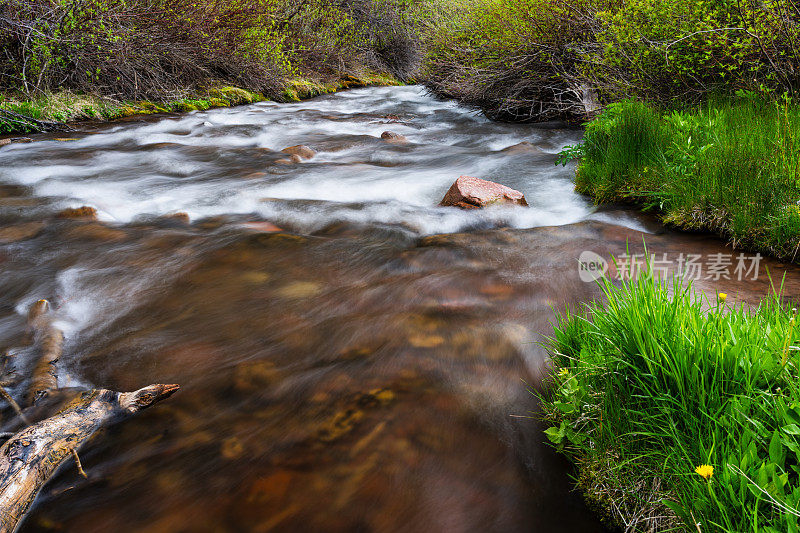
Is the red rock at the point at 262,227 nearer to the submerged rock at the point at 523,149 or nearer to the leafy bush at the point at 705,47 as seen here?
the leafy bush at the point at 705,47

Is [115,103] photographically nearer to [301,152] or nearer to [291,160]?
[301,152]

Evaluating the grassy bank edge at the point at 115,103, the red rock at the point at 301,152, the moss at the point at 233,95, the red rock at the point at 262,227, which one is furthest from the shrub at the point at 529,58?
the grassy bank edge at the point at 115,103

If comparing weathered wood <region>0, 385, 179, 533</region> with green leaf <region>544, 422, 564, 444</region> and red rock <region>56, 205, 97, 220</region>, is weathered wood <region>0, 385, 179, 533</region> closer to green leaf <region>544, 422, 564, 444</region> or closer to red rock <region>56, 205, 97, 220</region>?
green leaf <region>544, 422, 564, 444</region>

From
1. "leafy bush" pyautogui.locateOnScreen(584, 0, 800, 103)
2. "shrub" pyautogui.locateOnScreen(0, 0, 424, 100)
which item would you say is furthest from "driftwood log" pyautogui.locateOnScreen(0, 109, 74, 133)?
"leafy bush" pyautogui.locateOnScreen(584, 0, 800, 103)

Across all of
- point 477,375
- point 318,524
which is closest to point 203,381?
point 318,524

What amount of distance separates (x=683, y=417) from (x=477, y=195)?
136 inches

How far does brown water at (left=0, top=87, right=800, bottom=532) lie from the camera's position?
1.69 metres

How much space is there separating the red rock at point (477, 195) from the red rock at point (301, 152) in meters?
3.28

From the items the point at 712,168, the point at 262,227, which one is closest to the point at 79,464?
the point at 262,227

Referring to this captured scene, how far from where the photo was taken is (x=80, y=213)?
15.3 feet

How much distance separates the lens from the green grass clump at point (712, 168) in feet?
10.6

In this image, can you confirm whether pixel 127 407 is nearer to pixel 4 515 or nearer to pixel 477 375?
pixel 4 515

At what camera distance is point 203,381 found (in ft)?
7.50

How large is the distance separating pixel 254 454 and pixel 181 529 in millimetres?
336
